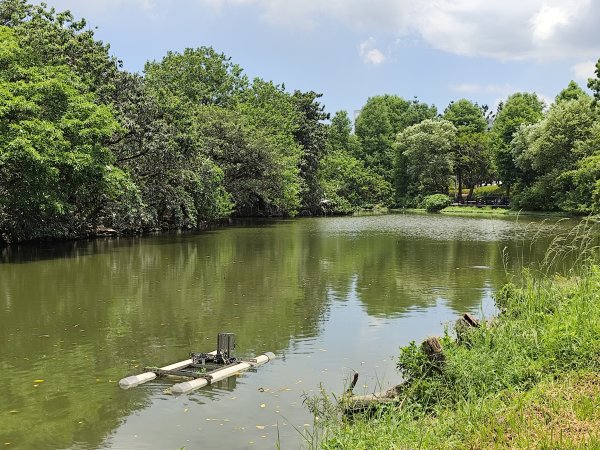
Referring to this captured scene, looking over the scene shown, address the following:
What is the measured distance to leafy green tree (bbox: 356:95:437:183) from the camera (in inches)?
3477

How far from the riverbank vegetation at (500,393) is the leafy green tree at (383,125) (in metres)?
74.9

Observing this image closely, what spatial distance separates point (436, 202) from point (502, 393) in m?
63.5

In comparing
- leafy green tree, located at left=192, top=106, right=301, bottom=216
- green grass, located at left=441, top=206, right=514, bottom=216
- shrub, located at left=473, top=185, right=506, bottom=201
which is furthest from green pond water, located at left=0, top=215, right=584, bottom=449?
shrub, located at left=473, top=185, right=506, bottom=201

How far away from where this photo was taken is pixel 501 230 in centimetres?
3784

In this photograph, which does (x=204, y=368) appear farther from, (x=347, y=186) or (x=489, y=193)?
(x=489, y=193)

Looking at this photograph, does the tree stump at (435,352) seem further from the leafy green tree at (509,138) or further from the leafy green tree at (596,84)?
the leafy green tree at (509,138)

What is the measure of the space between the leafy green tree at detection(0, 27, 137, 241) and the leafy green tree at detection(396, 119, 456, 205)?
2020 inches

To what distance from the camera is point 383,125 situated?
92.8 metres

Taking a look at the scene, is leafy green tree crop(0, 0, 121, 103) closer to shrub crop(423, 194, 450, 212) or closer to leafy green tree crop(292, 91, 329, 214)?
leafy green tree crop(292, 91, 329, 214)

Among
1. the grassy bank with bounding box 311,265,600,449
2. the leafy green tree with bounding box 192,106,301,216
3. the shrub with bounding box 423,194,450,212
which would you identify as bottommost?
the grassy bank with bounding box 311,265,600,449

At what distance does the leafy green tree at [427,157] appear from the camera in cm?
7219

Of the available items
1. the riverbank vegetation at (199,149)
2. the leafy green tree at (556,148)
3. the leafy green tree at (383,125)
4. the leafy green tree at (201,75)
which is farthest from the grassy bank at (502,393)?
the leafy green tree at (383,125)

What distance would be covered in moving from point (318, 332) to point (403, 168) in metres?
69.1

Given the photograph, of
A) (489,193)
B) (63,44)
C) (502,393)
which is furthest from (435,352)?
(489,193)
